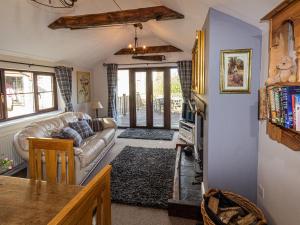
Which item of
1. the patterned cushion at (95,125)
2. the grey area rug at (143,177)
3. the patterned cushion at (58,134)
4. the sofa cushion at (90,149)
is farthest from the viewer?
the patterned cushion at (95,125)

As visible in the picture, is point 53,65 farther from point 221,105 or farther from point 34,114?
point 221,105

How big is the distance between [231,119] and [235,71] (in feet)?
1.65

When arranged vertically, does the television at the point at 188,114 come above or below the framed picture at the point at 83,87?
below

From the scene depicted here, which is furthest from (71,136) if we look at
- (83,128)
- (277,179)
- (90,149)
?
(277,179)

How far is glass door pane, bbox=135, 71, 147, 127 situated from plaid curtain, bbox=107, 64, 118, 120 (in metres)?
0.69

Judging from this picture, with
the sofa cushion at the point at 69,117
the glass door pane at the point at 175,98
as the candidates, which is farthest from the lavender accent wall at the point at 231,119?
the glass door pane at the point at 175,98

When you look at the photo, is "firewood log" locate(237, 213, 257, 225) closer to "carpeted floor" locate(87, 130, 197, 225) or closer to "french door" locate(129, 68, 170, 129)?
"carpeted floor" locate(87, 130, 197, 225)

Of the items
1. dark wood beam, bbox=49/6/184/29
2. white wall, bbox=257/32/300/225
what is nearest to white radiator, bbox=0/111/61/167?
dark wood beam, bbox=49/6/184/29

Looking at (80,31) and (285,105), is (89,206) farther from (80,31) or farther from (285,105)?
(80,31)

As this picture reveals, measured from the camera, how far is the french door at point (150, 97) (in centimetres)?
643

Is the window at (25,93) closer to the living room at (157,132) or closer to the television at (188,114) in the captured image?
the living room at (157,132)

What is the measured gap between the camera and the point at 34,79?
452cm

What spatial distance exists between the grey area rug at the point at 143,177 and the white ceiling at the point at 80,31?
7.62ft

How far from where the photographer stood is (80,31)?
14.1 feet
